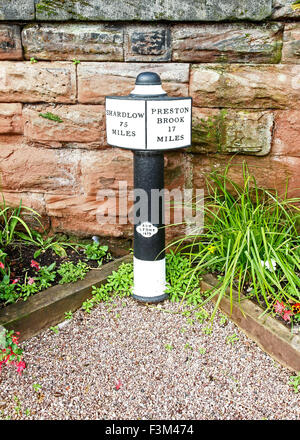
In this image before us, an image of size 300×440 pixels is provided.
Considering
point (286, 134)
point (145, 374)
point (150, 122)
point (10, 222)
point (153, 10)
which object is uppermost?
point (153, 10)

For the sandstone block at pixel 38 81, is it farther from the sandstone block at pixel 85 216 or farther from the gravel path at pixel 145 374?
the gravel path at pixel 145 374

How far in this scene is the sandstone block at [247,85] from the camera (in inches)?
100.0

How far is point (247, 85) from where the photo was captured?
2.57m

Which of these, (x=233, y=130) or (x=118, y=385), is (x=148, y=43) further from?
(x=118, y=385)

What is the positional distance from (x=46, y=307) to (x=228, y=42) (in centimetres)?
182

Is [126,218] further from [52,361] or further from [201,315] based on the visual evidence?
[52,361]

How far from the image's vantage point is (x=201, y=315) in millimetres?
2469

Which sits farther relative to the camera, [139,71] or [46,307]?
[139,71]

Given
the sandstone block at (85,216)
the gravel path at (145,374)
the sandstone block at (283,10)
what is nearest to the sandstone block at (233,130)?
the sandstone block at (283,10)

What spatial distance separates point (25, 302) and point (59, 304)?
0.61 feet

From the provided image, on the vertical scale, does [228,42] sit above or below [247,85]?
above

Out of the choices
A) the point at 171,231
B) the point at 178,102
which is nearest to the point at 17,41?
the point at 178,102

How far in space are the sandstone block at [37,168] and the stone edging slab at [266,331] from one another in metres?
1.29

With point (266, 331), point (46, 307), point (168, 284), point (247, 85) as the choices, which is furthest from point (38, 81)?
point (266, 331)
